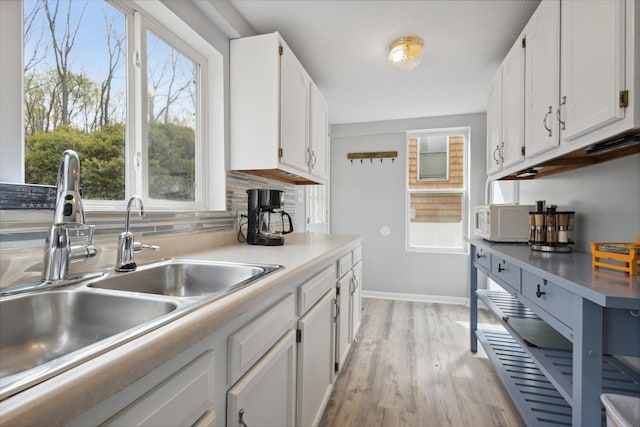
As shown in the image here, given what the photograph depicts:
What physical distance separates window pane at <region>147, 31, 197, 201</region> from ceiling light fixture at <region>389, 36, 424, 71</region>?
Answer: 1.37 meters

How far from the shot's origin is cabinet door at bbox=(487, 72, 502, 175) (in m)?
2.34

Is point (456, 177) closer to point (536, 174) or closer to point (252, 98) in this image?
point (536, 174)

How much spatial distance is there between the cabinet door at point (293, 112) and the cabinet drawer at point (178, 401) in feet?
4.86

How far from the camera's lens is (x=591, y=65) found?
49.9 inches

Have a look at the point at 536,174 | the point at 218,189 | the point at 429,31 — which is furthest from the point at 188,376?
the point at 536,174

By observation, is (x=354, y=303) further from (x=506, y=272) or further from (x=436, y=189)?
(x=436, y=189)

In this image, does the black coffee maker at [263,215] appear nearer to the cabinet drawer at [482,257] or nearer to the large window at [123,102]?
the large window at [123,102]

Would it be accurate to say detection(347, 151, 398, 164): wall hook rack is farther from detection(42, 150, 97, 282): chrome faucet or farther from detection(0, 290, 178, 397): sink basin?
detection(0, 290, 178, 397): sink basin

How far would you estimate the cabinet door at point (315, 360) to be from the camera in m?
1.24

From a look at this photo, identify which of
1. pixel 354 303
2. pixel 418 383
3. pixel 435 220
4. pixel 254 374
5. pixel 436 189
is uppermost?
pixel 436 189

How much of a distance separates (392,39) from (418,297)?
3012 mm

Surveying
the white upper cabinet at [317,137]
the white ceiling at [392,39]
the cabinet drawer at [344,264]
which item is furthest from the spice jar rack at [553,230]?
the white upper cabinet at [317,137]

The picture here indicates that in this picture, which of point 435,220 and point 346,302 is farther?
point 435,220

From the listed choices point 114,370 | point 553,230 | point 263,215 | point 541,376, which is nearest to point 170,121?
point 263,215
